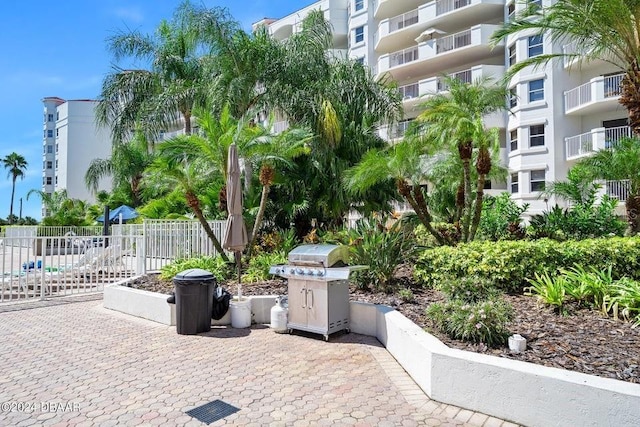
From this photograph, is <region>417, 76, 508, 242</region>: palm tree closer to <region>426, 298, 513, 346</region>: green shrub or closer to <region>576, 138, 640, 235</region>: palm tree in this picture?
<region>576, 138, 640, 235</region>: palm tree

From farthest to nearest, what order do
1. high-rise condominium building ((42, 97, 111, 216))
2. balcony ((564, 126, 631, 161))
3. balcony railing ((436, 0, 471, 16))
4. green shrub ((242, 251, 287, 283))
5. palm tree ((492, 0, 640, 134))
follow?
high-rise condominium building ((42, 97, 111, 216)), balcony railing ((436, 0, 471, 16)), balcony ((564, 126, 631, 161)), green shrub ((242, 251, 287, 283)), palm tree ((492, 0, 640, 134))

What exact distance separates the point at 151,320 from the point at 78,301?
3.13 meters

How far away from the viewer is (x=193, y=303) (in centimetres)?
702

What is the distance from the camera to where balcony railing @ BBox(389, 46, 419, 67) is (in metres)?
27.5

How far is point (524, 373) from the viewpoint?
12.4 feet

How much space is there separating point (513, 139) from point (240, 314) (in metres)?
22.6

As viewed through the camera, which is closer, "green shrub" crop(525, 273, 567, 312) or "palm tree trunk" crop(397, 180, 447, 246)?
"green shrub" crop(525, 273, 567, 312)

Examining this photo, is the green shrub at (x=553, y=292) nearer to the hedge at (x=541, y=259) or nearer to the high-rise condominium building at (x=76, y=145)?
the hedge at (x=541, y=259)

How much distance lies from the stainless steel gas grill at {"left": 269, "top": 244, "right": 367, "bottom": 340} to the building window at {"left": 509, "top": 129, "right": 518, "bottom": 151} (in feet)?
69.9

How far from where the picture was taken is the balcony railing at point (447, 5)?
26.4m

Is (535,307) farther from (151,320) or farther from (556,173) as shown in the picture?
(556,173)

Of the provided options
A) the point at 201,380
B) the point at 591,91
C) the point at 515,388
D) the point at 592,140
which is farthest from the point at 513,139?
the point at 201,380

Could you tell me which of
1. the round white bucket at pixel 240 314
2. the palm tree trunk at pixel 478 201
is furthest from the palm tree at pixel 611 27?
the round white bucket at pixel 240 314

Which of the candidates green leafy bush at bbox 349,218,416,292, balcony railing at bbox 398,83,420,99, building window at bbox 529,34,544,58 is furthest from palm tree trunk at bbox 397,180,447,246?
balcony railing at bbox 398,83,420,99
